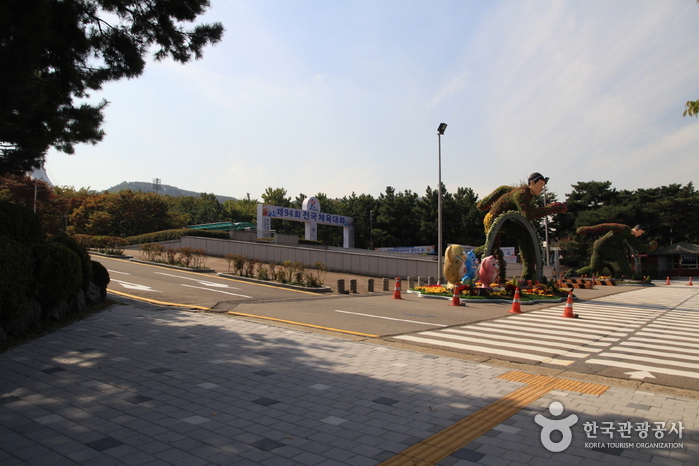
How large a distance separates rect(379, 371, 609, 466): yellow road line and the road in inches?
48.7

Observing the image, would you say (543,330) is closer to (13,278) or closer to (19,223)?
(13,278)

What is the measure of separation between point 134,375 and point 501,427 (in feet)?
14.6

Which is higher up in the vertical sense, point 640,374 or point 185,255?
point 185,255

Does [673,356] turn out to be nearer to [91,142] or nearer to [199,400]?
[199,400]

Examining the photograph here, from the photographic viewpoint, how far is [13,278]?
705cm

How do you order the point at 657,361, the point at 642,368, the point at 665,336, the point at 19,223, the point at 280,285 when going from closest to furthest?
the point at 642,368
the point at 657,361
the point at 19,223
the point at 665,336
the point at 280,285

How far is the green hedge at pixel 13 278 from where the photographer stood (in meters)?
6.85

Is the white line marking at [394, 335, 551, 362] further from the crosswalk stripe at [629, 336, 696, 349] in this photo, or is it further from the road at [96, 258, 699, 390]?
the crosswalk stripe at [629, 336, 696, 349]

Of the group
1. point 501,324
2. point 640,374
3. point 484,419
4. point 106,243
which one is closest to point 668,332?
point 501,324

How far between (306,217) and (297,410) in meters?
37.8

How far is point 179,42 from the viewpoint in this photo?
8.84m

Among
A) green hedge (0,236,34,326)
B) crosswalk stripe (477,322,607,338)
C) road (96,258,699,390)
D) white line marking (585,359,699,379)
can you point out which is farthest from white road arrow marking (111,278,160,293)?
white line marking (585,359,699,379)

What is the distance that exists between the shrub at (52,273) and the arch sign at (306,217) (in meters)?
29.1

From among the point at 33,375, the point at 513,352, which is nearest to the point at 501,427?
the point at 513,352
